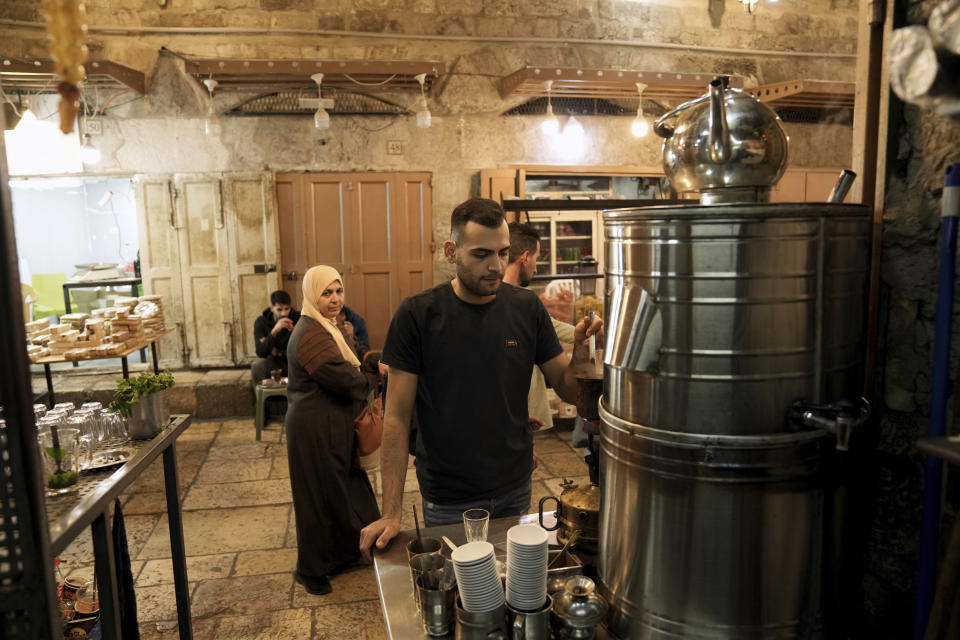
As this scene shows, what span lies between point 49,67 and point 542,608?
7559 mm

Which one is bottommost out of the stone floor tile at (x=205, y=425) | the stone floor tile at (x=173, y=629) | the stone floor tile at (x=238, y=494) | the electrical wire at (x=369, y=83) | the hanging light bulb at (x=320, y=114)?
the stone floor tile at (x=173, y=629)

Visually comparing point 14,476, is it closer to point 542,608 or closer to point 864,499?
point 542,608

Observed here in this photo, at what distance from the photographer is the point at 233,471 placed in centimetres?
598

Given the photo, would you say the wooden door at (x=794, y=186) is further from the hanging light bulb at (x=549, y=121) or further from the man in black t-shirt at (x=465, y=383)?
the man in black t-shirt at (x=465, y=383)

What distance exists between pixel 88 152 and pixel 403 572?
777cm

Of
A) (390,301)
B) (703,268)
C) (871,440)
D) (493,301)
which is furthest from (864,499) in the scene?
(390,301)

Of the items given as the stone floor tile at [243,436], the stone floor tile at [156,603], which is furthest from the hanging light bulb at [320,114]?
the stone floor tile at [156,603]

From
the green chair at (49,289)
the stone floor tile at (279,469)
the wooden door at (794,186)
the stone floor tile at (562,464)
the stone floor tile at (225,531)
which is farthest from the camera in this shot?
the green chair at (49,289)

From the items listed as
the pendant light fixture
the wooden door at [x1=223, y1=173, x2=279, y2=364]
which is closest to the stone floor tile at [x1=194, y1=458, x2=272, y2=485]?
the wooden door at [x1=223, y1=173, x2=279, y2=364]

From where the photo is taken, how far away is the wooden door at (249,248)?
8.01m

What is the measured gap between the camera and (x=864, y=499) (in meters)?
1.54

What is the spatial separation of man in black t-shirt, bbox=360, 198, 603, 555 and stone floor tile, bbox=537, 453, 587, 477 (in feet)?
10.6

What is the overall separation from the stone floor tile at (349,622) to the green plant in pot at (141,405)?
1.40 m

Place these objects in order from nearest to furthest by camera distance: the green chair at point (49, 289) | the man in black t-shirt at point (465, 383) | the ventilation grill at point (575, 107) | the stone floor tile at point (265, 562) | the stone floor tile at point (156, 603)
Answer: the man in black t-shirt at point (465, 383)
the stone floor tile at point (156, 603)
the stone floor tile at point (265, 562)
the ventilation grill at point (575, 107)
the green chair at point (49, 289)
